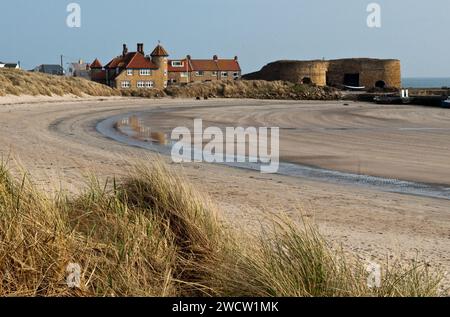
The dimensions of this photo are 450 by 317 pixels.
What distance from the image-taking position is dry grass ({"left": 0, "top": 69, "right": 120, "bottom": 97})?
4612cm

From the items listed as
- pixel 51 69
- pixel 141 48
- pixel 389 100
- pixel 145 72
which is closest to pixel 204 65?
pixel 141 48

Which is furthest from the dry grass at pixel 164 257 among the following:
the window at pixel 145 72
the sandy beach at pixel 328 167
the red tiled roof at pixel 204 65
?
the red tiled roof at pixel 204 65

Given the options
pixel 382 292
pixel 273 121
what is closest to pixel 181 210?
pixel 382 292

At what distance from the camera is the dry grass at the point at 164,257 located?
477cm

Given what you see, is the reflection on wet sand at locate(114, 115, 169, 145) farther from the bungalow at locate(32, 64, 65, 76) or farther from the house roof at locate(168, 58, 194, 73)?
the bungalow at locate(32, 64, 65, 76)

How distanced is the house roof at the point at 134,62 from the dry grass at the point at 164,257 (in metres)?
80.4

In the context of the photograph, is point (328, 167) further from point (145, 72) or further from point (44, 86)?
point (145, 72)

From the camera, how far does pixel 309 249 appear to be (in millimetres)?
4984

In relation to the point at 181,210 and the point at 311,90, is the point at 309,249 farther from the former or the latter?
the point at 311,90

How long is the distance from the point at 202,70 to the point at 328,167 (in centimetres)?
9004

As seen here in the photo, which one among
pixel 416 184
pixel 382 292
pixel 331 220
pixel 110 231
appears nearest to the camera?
pixel 382 292

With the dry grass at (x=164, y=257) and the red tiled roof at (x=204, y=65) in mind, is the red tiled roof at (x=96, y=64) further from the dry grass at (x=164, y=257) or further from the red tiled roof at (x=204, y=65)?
the dry grass at (x=164, y=257)

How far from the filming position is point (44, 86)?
166 feet

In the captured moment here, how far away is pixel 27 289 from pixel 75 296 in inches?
14.9
